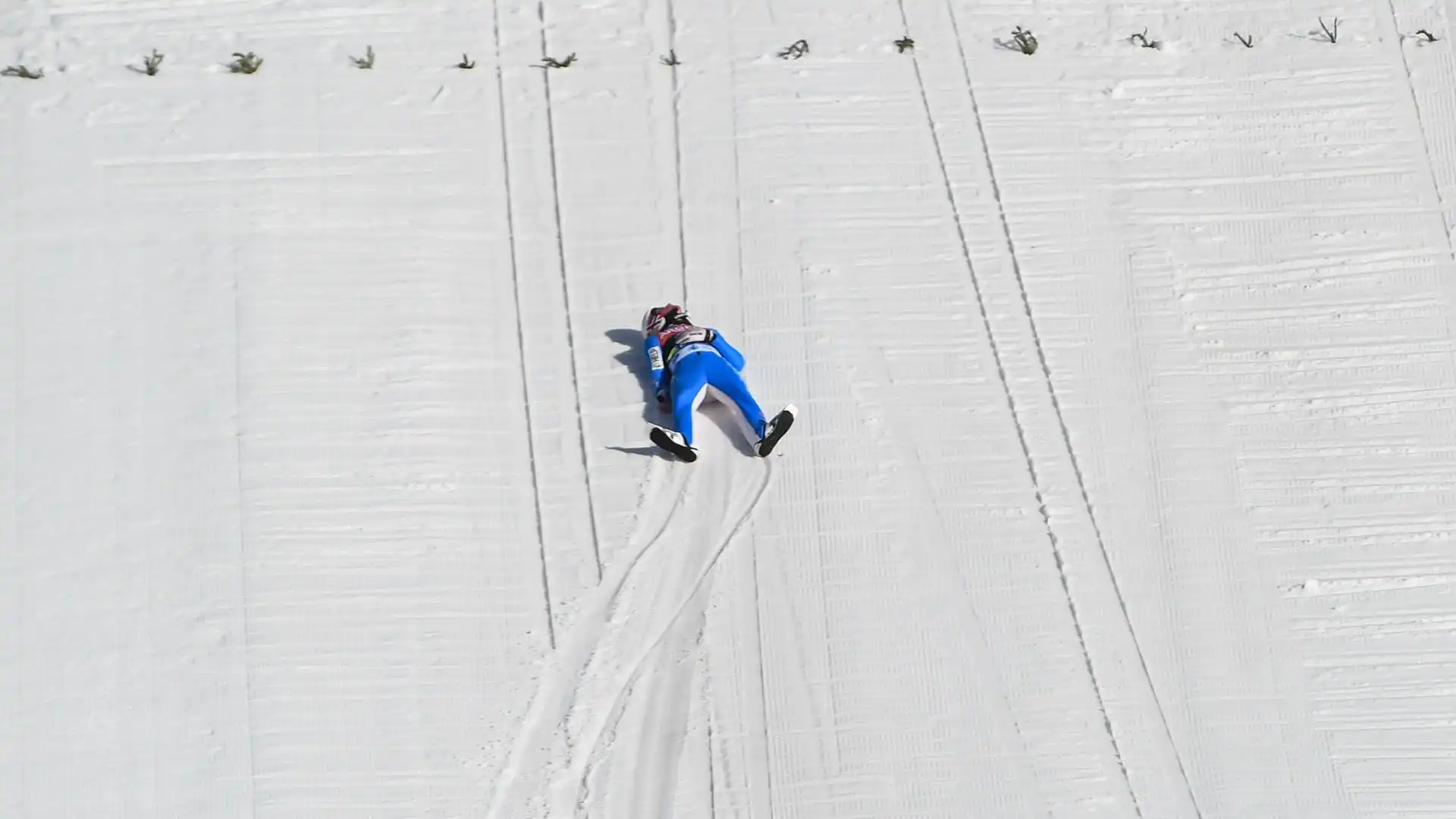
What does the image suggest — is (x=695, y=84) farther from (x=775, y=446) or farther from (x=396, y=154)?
(x=775, y=446)

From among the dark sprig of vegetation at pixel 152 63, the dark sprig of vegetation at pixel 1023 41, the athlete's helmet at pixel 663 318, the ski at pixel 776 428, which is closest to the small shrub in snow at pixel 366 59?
the dark sprig of vegetation at pixel 152 63

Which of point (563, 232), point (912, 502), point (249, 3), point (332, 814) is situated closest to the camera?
point (332, 814)

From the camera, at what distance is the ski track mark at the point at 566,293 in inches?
310

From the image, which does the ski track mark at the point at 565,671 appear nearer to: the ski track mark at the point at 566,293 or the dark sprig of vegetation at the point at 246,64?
the ski track mark at the point at 566,293

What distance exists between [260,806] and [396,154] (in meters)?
3.35

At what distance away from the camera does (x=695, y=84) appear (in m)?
9.35

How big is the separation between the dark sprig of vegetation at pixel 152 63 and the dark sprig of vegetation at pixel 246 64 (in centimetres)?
35

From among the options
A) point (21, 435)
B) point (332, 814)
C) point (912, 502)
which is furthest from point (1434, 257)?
point (21, 435)

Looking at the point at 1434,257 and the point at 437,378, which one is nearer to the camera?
the point at 437,378

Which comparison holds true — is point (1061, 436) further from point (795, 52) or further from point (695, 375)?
point (795, 52)

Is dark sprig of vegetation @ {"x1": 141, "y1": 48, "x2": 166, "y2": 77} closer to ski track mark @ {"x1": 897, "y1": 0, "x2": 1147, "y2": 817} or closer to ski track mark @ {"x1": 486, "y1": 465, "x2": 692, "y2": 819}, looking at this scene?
ski track mark @ {"x1": 486, "y1": 465, "x2": 692, "y2": 819}

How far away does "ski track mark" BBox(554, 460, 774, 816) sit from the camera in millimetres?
7109

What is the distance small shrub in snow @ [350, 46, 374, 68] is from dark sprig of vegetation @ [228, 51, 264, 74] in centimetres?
46

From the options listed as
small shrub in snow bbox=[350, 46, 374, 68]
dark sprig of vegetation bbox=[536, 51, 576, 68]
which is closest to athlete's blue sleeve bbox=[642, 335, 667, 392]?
dark sprig of vegetation bbox=[536, 51, 576, 68]
